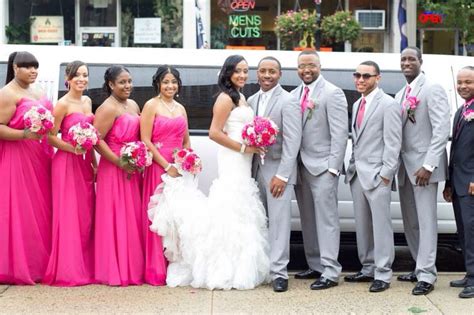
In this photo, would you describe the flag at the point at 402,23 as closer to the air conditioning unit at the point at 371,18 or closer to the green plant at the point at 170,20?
the air conditioning unit at the point at 371,18

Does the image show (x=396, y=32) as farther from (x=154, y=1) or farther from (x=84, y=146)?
(x=84, y=146)

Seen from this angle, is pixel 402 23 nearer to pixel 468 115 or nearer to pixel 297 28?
pixel 297 28

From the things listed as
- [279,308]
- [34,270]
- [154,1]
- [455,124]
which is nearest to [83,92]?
[34,270]

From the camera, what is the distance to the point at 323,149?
6.38 meters

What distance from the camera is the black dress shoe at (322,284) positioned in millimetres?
6371

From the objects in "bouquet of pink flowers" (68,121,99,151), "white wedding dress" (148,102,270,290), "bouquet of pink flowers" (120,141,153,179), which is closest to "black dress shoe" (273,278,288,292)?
"white wedding dress" (148,102,270,290)

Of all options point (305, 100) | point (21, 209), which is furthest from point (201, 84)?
point (21, 209)

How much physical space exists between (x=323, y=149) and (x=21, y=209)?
2590 millimetres

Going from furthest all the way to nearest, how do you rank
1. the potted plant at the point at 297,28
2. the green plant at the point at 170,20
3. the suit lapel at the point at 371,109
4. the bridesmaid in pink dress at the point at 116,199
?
1. the green plant at the point at 170,20
2. the potted plant at the point at 297,28
3. the bridesmaid in pink dress at the point at 116,199
4. the suit lapel at the point at 371,109

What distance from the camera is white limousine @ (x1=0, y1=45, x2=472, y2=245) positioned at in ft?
23.7

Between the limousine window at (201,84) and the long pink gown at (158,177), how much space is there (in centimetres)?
64

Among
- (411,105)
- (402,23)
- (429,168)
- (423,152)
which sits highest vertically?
(402,23)

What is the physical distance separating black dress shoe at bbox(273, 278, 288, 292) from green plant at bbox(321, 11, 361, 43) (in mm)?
11831

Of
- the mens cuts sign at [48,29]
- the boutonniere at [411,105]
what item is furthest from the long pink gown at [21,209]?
the mens cuts sign at [48,29]
